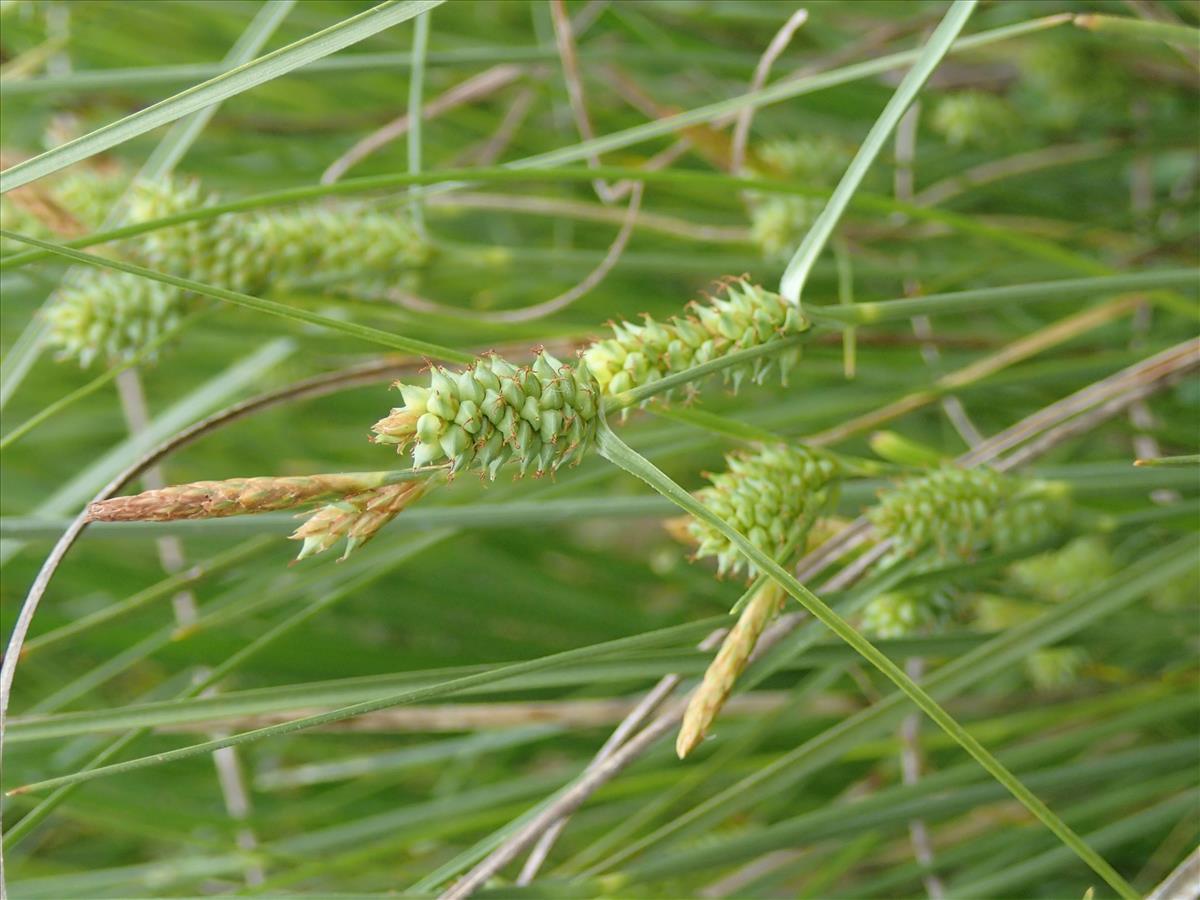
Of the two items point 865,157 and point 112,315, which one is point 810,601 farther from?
point 112,315

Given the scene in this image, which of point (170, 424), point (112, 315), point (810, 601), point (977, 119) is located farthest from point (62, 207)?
point (977, 119)

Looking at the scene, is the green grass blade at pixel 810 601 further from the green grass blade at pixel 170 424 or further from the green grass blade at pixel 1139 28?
the green grass blade at pixel 170 424

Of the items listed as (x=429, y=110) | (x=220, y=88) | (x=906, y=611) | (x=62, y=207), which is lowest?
(x=906, y=611)

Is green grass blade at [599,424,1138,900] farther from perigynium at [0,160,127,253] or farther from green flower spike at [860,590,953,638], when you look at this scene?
perigynium at [0,160,127,253]

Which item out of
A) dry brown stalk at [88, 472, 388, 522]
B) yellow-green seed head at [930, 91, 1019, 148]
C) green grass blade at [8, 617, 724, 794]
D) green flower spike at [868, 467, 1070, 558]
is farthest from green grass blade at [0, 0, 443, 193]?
yellow-green seed head at [930, 91, 1019, 148]

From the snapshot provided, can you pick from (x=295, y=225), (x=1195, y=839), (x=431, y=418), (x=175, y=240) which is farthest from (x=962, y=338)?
(x=431, y=418)

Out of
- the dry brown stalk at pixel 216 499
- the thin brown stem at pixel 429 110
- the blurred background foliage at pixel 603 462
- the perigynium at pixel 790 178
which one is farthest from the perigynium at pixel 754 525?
the thin brown stem at pixel 429 110
